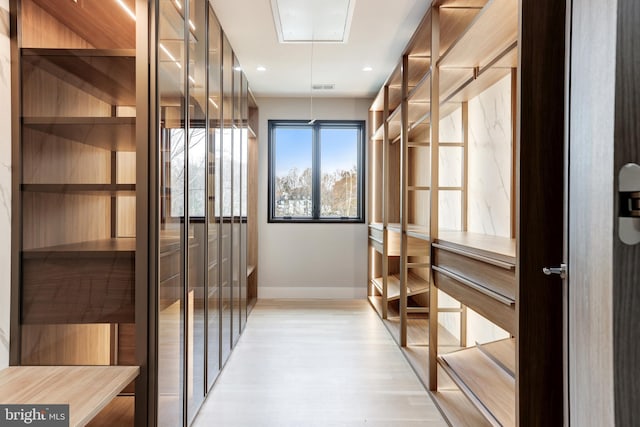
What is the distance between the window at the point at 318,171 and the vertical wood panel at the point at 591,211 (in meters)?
4.72

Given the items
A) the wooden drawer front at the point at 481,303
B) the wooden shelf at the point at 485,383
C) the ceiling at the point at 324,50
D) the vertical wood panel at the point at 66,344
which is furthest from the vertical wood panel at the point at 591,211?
the ceiling at the point at 324,50

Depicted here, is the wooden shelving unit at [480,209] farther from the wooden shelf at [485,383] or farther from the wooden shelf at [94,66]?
the wooden shelf at [94,66]

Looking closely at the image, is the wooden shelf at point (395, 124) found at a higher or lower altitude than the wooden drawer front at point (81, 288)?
higher

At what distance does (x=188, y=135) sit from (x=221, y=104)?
0.88 meters

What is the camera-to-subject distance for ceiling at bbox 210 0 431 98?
2.82 meters

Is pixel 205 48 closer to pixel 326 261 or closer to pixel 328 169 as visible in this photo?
pixel 328 169

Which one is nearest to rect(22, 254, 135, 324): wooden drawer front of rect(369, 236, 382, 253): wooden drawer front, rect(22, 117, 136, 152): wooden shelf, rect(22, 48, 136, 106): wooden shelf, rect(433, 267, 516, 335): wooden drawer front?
rect(22, 117, 136, 152): wooden shelf

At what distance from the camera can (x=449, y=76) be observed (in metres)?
2.75

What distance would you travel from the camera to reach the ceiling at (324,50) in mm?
2824

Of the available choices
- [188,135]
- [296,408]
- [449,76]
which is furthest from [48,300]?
[449,76]

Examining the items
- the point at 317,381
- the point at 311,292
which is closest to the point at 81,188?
the point at 317,381

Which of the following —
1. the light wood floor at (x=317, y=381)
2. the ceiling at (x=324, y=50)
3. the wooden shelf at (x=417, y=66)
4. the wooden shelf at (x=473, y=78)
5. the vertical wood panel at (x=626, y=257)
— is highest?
the ceiling at (x=324, y=50)

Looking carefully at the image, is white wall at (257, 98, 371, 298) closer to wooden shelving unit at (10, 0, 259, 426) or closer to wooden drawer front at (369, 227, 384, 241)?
wooden drawer front at (369, 227, 384, 241)

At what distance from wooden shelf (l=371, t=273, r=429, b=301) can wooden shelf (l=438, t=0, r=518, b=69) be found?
1966mm
